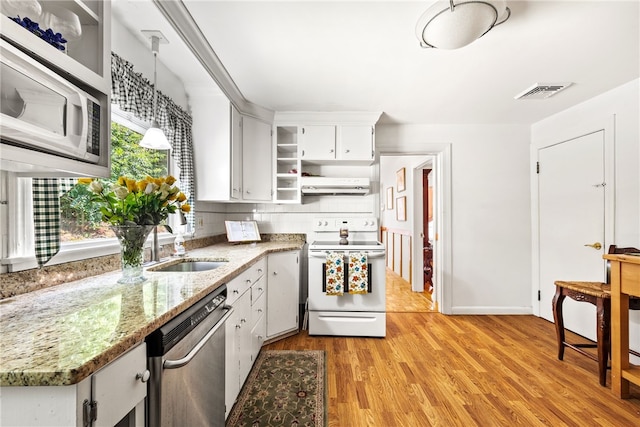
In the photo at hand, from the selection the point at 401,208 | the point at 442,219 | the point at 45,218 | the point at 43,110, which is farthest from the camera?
the point at 401,208

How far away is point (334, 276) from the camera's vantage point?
2807 mm

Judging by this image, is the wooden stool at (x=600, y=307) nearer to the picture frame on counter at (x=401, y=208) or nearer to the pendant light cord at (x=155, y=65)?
the picture frame on counter at (x=401, y=208)

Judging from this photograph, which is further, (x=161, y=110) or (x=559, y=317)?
(x=559, y=317)

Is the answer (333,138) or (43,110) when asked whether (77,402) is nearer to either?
(43,110)

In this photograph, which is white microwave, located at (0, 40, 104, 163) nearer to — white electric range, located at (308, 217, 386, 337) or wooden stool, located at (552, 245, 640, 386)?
white electric range, located at (308, 217, 386, 337)

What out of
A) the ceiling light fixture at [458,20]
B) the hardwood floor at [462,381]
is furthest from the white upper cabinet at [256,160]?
the ceiling light fixture at [458,20]

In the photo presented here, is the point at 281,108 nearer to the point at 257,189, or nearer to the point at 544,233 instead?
the point at 257,189

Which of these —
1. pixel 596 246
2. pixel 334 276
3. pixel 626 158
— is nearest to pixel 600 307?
pixel 596 246

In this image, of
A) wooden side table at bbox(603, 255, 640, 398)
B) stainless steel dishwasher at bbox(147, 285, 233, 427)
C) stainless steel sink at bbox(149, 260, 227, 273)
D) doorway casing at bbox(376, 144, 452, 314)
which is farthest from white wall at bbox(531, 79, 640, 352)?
stainless steel sink at bbox(149, 260, 227, 273)

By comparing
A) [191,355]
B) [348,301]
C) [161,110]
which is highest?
[161,110]

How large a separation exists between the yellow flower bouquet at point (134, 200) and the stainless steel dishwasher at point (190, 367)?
0.50 metres

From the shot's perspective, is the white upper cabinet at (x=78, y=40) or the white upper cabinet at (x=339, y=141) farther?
the white upper cabinet at (x=339, y=141)

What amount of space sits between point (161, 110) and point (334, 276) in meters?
1.98

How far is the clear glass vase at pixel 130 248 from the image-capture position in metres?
1.38
